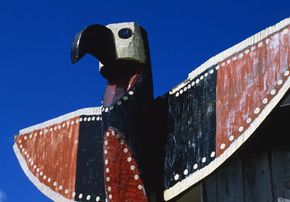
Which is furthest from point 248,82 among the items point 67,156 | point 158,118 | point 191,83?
point 67,156

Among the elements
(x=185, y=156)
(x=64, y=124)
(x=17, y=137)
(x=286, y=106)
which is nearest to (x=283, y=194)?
(x=286, y=106)

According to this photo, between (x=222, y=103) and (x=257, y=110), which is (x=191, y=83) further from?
(x=257, y=110)

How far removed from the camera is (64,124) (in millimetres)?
2871

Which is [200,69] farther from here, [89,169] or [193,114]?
[89,169]

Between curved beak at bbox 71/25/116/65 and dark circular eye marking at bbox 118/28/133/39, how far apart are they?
0.04m

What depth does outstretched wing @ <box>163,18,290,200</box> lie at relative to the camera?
223 cm

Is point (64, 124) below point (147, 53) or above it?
below

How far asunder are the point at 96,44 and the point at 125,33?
173mm

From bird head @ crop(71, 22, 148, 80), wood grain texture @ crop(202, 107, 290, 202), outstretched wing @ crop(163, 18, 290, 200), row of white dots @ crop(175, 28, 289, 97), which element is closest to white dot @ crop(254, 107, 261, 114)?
outstretched wing @ crop(163, 18, 290, 200)

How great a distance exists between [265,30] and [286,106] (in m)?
0.73

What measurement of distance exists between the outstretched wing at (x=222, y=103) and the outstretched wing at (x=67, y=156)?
0.38 meters

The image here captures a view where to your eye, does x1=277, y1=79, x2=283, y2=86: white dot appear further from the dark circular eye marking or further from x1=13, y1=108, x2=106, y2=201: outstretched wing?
x1=13, y1=108, x2=106, y2=201: outstretched wing

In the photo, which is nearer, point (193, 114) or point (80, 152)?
point (193, 114)

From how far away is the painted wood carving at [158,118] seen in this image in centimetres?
226
